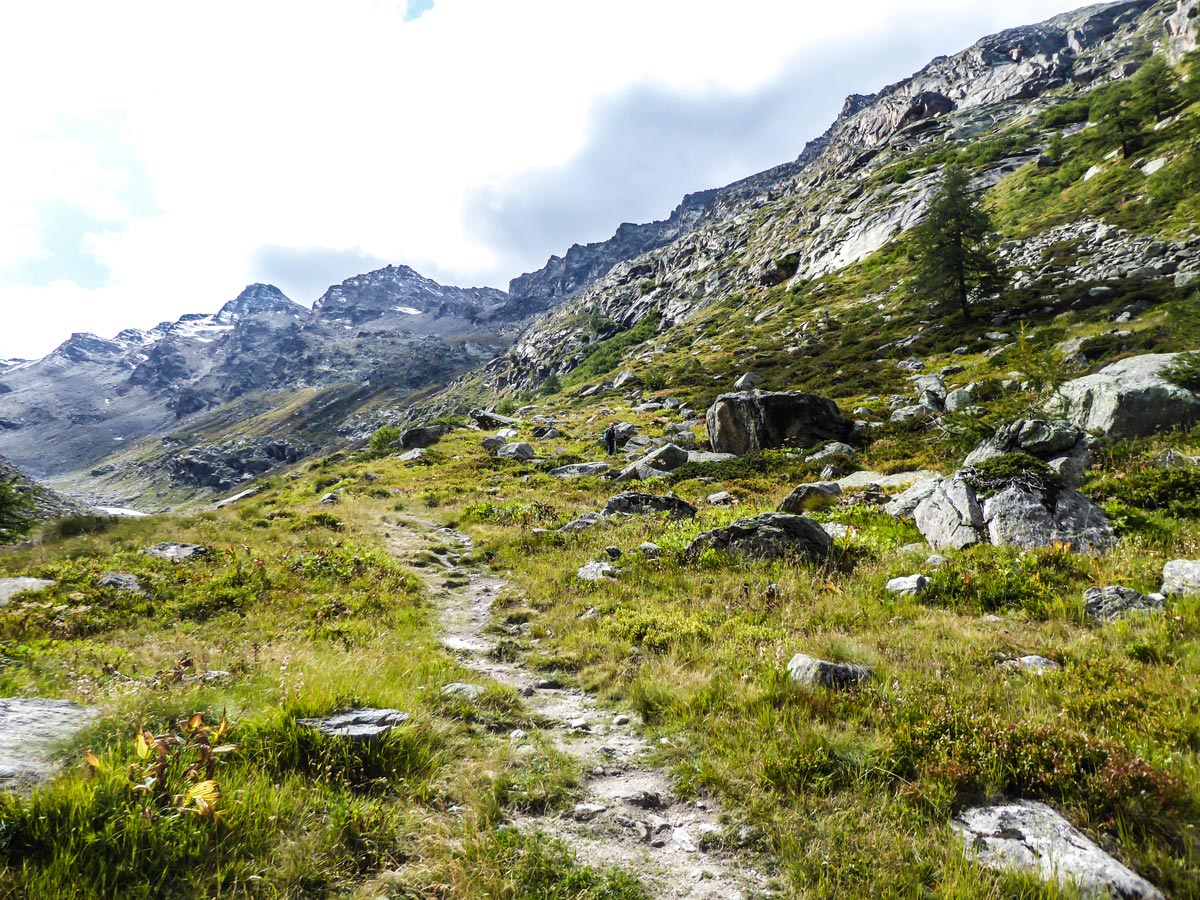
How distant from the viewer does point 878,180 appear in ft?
354

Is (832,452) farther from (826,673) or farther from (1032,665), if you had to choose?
(826,673)

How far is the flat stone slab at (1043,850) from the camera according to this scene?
10.1 feet

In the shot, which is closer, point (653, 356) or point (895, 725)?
point (895, 725)

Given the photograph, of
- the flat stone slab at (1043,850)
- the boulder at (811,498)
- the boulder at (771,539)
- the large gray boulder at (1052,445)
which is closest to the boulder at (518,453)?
the boulder at (811,498)

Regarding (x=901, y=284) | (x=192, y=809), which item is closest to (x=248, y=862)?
(x=192, y=809)

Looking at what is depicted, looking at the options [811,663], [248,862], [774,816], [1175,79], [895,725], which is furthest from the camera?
[1175,79]

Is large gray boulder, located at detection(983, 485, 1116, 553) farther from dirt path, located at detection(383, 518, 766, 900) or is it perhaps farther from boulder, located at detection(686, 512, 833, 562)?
dirt path, located at detection(383, 518, 766, 900)

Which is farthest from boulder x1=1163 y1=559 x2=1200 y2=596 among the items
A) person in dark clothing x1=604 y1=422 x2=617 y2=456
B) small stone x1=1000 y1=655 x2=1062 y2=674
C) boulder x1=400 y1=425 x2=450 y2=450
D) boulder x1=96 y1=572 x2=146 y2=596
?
boulder x1=400 y1=425 x2=450 y2=450

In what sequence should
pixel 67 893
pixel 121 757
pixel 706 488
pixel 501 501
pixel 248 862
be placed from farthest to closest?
1. pixel 501 501
2. pixel 706 488
3. pixel 121 757
4. pixel 248 862
5. pixel 67 893

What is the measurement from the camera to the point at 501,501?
72.2 feet

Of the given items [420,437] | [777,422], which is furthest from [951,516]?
[420,437]

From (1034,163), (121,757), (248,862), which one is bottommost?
(248,862)

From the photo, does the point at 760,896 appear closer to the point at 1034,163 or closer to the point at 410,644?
the point at 410,644

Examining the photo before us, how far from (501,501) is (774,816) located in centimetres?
1895
